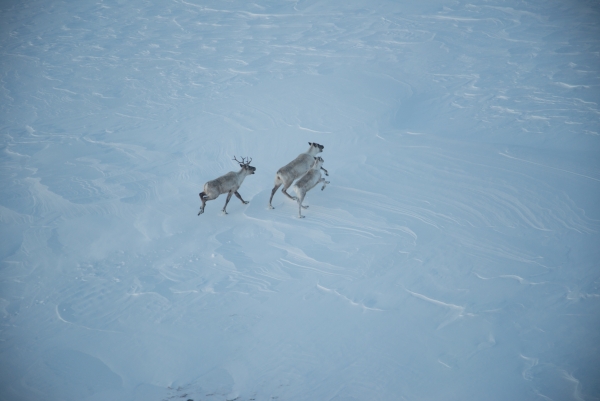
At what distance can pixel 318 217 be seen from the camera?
8.65 meters

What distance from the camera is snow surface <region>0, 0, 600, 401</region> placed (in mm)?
5930

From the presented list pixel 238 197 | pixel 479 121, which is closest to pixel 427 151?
pixel 479 121

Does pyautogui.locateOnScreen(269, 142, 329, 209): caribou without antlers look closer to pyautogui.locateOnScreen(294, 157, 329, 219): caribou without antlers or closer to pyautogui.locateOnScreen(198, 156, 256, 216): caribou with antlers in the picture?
pyautogui.locateOnScreen(294, 157, 329, 219): caribou without antlers

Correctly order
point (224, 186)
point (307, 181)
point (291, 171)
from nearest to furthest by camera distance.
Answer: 1. point (224, 186)
2. point (307, 181)
3. point (291, 171)

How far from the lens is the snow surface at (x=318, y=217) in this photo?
5930mm

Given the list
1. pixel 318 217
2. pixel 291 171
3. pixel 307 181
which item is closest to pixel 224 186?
pixel 291 171

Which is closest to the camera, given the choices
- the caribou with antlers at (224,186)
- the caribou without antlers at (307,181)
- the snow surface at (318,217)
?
the snow surface at (318,217)

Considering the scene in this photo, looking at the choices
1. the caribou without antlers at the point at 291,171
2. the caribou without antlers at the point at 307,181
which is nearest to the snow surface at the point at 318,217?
the caribou without antlers at the point at 307,181

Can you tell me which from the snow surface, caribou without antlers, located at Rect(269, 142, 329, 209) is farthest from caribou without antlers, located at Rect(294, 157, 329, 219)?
the snow surface

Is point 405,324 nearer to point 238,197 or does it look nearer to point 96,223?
point 238,197

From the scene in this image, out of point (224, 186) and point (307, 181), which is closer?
point (224, 186)

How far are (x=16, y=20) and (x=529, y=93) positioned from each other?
64.5 feet

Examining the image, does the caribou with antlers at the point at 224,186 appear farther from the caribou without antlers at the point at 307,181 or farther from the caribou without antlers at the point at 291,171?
the caribou without antlers at the point at 307,181

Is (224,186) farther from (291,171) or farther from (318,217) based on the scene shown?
(318,217)
